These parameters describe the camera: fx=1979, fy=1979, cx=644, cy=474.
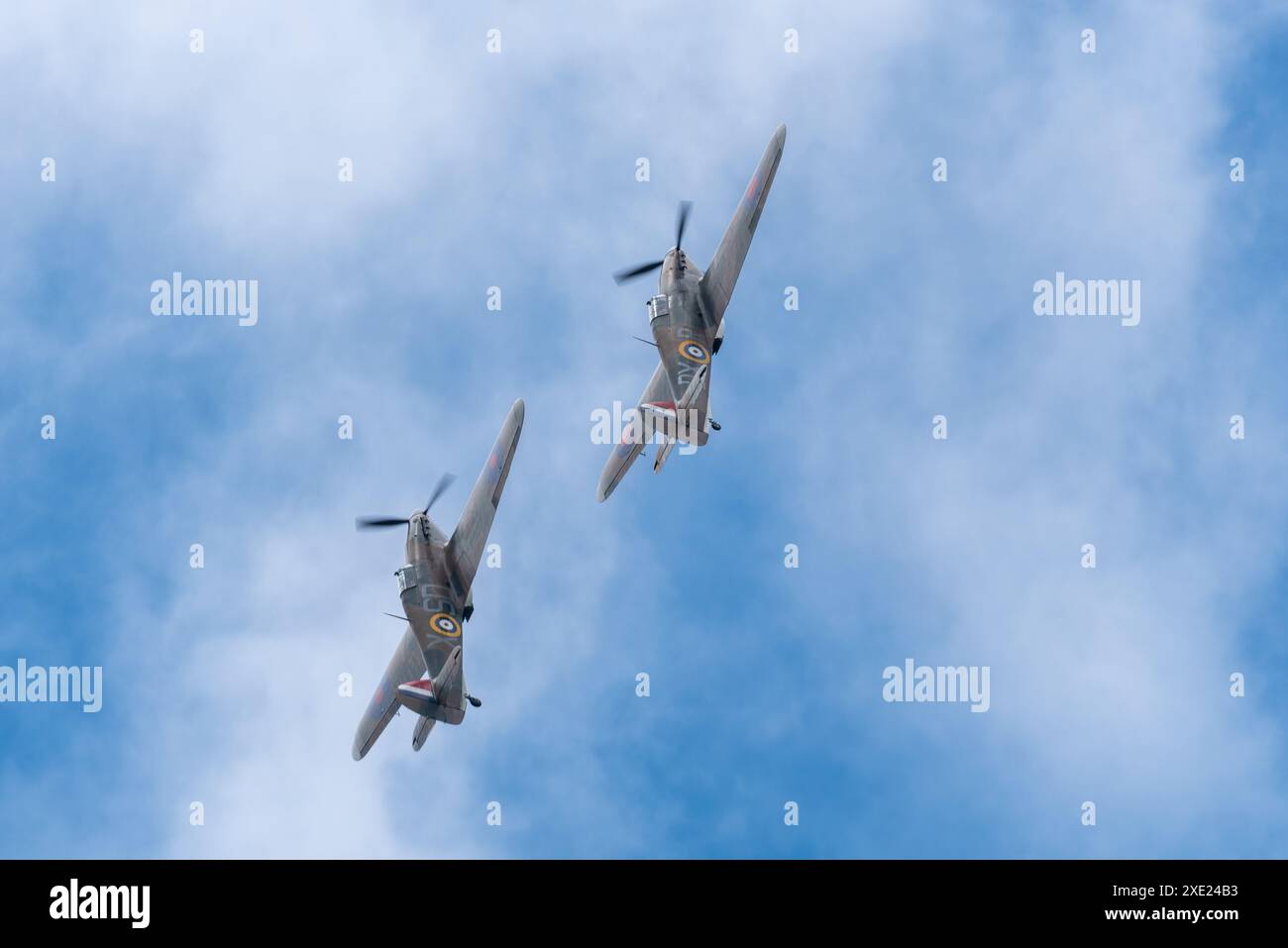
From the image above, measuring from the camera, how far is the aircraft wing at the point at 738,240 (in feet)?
311

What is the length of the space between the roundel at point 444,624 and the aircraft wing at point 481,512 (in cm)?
115

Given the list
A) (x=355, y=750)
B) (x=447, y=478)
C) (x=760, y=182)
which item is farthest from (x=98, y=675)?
(x=760, y=182)

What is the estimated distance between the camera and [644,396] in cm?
9931

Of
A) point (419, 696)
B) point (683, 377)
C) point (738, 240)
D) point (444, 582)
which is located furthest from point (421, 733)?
point (738, 240)

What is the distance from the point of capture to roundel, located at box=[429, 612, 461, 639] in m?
90.2

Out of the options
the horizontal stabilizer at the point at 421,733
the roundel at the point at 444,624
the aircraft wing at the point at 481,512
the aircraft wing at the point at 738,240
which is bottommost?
the horizontal stabilizer at the point at 421,733

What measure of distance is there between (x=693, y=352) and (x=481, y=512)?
12628 millimetres

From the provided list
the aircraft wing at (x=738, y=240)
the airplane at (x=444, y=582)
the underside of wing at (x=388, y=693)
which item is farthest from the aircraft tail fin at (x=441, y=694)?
the aircraft wing at (x=738, y=240)

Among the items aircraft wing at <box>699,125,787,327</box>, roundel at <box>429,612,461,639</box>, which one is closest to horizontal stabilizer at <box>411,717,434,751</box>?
roundel at <box>429,612,461,639</box>

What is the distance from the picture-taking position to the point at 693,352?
94.0 meters

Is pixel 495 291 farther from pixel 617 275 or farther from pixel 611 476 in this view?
pixel 611 476

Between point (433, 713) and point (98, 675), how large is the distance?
1692 cm

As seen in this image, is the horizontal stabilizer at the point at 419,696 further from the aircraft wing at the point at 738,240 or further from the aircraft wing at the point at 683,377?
the aircraft wing at the point at 738,240
